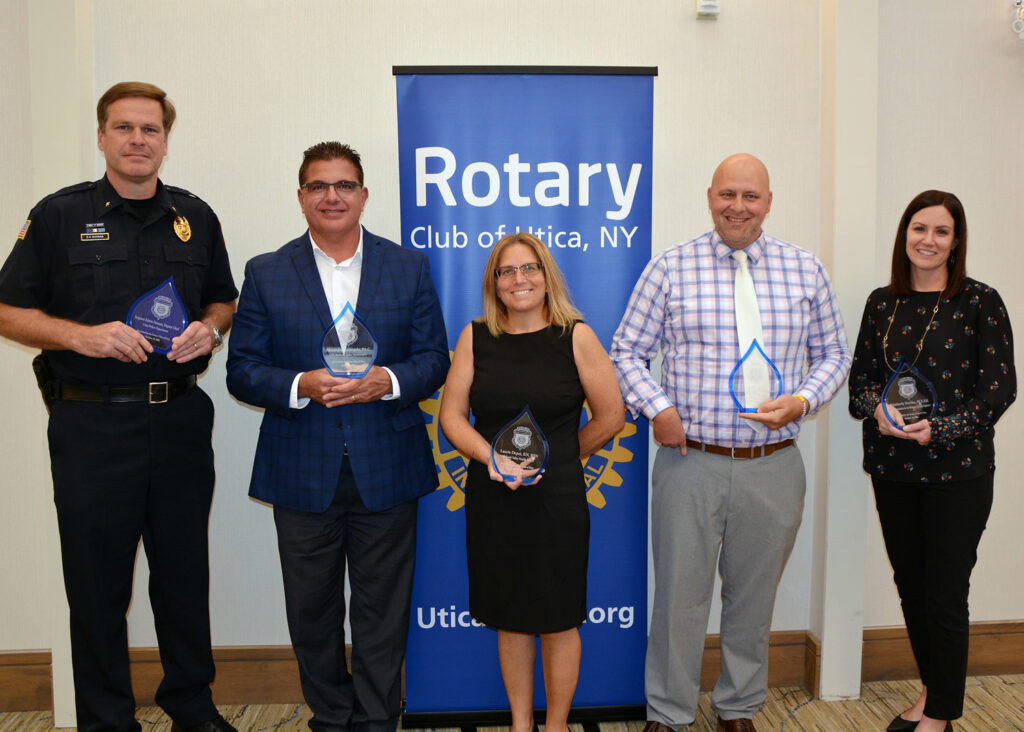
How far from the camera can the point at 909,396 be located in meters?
2.44

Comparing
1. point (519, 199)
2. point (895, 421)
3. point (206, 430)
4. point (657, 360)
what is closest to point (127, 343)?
point (206, 430)

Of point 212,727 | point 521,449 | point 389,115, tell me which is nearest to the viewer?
point 521,449

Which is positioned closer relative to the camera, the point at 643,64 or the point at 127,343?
the point at 127,343

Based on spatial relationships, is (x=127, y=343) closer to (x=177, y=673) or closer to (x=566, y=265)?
(x=177, y=673)

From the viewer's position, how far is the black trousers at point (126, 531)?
2.36m

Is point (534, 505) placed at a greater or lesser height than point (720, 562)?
greater

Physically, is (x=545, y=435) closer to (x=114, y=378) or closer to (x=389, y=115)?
(x=114, y=378)

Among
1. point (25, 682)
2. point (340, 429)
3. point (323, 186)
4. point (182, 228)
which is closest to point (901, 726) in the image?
point (340, 429)

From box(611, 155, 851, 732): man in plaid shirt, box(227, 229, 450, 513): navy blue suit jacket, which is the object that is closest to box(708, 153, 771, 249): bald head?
box(611, 155, 851, 732): man in plaid shirt

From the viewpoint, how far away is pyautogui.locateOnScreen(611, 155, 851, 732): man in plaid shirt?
8.28ft

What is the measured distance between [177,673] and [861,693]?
105 inches

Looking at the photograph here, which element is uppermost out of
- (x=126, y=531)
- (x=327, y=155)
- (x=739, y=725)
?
(x=327, y=155)

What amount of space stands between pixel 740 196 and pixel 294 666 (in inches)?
99.4

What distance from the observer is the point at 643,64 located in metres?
3.06
